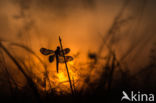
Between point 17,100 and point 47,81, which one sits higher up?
point 47,81

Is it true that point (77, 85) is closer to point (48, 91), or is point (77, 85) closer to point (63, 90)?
point (63, 90)

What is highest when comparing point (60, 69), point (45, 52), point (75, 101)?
point (45, 52)

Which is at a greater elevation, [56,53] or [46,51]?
[46,51]

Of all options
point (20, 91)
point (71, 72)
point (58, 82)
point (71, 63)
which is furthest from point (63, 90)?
point (20, 91)

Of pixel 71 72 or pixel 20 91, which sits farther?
pixel 20 91

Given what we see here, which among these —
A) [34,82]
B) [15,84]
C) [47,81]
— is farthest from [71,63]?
[15,84]

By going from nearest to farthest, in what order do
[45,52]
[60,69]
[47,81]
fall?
1. [45,52]
2. [60,69]
3. [47,81]

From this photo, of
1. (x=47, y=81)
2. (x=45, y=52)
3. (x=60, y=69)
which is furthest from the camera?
(x=47, y=81)

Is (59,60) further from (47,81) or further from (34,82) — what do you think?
(34,82)

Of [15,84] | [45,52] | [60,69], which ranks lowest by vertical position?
[15,84]

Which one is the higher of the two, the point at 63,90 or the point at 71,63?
the point at 71,63
